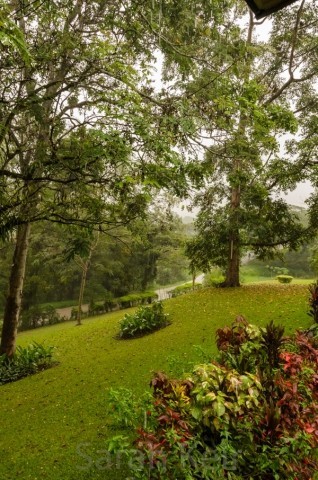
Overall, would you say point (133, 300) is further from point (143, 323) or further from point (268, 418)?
point (268, 418)

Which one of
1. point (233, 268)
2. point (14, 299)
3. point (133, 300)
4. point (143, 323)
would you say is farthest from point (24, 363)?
point (133, 300)

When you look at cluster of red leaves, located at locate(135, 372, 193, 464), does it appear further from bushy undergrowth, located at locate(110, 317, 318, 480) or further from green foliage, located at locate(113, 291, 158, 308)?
green foliage, located at locate(113, 291, 158, 308)

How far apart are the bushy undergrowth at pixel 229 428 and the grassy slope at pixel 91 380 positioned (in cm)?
118

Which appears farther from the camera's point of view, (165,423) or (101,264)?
(101,264)

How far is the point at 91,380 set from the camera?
8.09 metres

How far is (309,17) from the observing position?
12664 millimetres

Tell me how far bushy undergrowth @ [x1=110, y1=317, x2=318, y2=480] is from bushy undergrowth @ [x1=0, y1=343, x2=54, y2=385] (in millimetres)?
7365

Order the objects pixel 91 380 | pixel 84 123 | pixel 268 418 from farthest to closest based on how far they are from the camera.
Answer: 1. pixel 91 380
2. pixel 84 123
3. pixel 268 418

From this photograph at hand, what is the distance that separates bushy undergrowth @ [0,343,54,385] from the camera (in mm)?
9609

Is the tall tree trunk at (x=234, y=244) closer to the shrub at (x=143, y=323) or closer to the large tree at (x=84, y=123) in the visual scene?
the shrub at (x=143, y=323)

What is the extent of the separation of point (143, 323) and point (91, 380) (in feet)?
14.7

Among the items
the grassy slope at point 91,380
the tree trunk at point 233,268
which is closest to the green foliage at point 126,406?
the grassy slope at point 91,380

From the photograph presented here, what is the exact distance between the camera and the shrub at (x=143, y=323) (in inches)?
486

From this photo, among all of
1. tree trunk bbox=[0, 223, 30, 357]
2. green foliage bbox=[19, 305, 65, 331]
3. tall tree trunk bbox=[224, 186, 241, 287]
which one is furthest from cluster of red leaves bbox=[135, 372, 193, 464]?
green foliage bbox=[19, 305, 65, 331]
